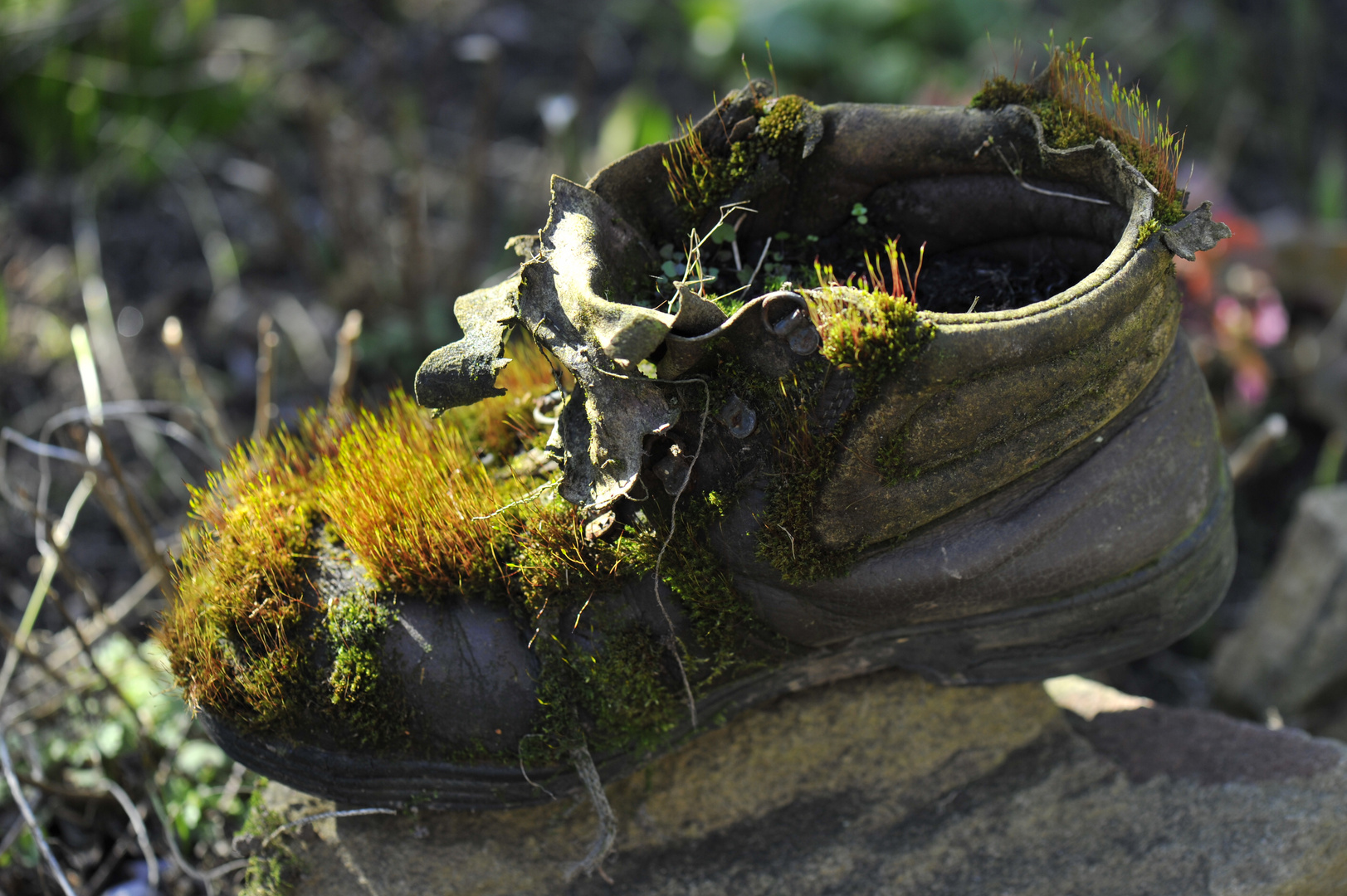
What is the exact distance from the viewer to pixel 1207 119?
198 inches

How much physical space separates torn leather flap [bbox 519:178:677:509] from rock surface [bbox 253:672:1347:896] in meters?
0.72

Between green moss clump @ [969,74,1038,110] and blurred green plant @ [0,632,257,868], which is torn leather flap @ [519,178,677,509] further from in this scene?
blurred green plant @ [0,632,257,868]

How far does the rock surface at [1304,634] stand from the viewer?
256cm

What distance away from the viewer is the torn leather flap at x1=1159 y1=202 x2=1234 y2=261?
1470mm

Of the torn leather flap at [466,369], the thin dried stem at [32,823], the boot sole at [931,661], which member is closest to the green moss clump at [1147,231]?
the boot sole at [931,661]

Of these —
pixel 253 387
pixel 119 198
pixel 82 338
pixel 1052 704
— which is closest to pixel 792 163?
pixel 1052 704

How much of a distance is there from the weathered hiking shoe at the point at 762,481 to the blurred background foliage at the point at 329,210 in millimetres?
655

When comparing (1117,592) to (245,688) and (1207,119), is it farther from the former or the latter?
(1207,119)

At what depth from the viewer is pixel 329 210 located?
380cm

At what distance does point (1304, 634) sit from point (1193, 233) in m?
1.65

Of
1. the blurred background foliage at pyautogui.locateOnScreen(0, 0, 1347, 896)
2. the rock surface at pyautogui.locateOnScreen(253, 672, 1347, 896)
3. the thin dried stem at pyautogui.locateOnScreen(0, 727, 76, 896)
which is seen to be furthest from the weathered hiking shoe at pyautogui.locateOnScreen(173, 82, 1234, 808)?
the blurred background foliage at pyautogui.locateOnScreen(0, 0, 1347, 896)

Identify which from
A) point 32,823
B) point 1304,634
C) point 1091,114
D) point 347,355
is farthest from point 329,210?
point 1304,634

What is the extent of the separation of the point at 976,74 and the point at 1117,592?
361 centimetres

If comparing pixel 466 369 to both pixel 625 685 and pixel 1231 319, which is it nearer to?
pixel 625 685
